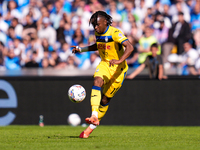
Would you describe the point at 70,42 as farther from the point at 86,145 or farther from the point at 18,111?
the point at 86,145

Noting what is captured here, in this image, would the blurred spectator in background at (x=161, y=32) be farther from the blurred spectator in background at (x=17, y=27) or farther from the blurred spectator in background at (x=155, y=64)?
the blurred spectator in background at (x=17, y=27)

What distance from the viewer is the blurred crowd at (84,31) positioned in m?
14.1

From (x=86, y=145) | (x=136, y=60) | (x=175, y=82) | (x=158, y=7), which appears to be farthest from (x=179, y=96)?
(x=86, y=145)

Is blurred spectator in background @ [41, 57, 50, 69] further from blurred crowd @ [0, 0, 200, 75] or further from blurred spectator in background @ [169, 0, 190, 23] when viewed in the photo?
blurred spectator in background @ [169, 0, 190, 23]

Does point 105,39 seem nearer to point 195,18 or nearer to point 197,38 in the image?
point 197,38

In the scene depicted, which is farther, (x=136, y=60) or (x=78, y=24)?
(x=78, y=24)

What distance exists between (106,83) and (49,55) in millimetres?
6999

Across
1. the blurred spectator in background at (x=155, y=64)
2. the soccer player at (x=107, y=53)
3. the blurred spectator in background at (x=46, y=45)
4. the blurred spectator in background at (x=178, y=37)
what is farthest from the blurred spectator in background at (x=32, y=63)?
the soccer player at (x=107, y=53)

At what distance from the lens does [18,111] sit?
12.7 m

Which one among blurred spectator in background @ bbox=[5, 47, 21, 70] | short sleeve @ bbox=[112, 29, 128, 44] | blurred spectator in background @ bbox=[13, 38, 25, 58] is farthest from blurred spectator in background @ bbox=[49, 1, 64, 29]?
short sleeve @ bbox=[112, 29, 128, 44]

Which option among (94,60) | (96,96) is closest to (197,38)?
(94,60)

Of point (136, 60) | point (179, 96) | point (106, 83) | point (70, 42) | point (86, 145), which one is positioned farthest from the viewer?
point (70, 42)

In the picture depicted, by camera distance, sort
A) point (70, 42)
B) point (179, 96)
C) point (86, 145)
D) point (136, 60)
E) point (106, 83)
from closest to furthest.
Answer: point (86, 145), point (106, 83), point (179, 96), point (136, 60), point (70, 42)

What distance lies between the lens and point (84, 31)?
15648mm
